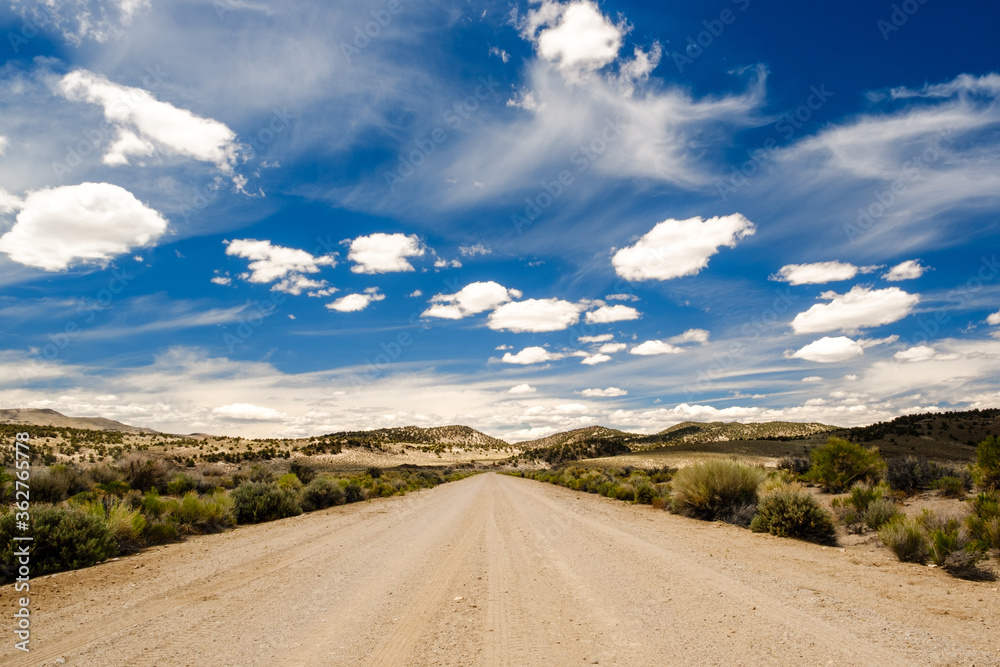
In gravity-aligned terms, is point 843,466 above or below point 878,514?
above

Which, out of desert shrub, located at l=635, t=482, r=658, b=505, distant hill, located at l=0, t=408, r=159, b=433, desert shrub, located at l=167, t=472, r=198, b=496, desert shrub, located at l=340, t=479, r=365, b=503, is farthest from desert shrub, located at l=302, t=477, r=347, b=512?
distant hill, located at l=0, t=408, r=159, b=433

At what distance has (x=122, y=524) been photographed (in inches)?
424

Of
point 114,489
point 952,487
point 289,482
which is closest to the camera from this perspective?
point 952,487

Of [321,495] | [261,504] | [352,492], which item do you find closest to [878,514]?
[261,504]

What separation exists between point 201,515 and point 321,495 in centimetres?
776

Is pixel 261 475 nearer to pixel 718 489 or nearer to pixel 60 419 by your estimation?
pixel 718 489

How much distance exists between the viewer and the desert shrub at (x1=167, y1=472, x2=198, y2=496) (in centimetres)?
1995

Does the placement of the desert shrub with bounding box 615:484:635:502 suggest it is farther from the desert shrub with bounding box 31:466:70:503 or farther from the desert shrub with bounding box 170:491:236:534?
the desert shrub with bounding box 31:466:70:503

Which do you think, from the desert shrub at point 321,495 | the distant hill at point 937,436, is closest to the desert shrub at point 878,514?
the desert shrub at point 321,495

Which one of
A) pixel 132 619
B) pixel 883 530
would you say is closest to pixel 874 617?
pixel 883 530

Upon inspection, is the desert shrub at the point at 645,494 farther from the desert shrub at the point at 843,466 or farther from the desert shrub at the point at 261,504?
the desert shrub at the point at 261,504

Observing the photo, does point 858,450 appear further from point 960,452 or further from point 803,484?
point 960,452

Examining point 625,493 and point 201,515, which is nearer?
point 201,515

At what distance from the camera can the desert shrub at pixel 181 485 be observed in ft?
65.5
